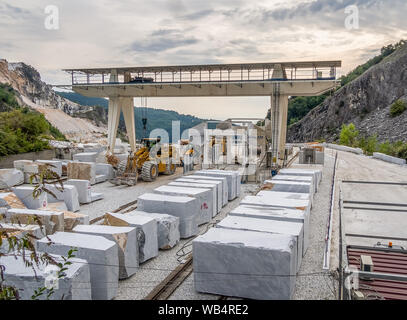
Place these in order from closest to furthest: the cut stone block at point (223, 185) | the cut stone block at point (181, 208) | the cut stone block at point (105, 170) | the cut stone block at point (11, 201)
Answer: the cut stone block at point (181, 208)
the cut stone block at point (11, 201)
the cut stone block at point (223, 185)
the cut stone block at point (105, 170)

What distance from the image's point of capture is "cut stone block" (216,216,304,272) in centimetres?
812

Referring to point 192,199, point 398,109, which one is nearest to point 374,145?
point 398,109

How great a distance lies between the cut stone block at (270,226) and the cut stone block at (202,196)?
3145mm

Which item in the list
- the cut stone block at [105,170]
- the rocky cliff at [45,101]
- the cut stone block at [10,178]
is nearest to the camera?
the cut stone block at [10,178]

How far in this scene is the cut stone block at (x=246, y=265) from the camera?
6902 millimetres

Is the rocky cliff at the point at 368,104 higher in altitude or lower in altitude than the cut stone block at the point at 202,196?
higher

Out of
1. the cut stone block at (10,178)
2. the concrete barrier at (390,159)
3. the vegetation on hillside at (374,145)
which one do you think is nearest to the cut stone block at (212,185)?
the cut stone block at (10,178)

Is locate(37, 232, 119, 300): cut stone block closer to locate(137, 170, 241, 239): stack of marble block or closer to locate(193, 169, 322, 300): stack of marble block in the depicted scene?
locate(193, 169, 322, 300): stack of marble block

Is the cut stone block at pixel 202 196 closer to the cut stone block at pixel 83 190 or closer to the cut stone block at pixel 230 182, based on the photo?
the cut stone block at pixel 230 182

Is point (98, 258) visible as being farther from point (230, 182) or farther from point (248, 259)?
point (230, 182)

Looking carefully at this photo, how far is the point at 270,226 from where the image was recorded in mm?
8508

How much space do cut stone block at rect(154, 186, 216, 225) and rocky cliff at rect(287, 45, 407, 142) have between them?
57621mm
